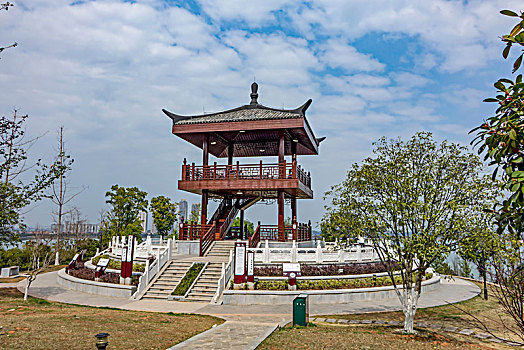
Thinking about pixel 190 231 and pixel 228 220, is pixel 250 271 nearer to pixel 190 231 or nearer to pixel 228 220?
pixel 190 231

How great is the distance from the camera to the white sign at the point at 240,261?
50.4ft

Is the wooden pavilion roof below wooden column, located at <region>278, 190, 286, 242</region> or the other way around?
the other way around

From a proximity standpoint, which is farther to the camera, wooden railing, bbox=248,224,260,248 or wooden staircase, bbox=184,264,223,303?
wooden railing, bbox=248,224,260,248

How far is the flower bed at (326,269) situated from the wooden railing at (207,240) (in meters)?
4.48

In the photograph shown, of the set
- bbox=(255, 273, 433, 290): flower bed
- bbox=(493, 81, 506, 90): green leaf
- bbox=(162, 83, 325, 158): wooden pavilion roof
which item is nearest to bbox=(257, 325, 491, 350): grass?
bbox=(255, 273, 433, 290): flower bed

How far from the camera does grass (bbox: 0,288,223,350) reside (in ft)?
24.9

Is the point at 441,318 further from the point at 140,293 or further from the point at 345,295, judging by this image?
the point at 140,293

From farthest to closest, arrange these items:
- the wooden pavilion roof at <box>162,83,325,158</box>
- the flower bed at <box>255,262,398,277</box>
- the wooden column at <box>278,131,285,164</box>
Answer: the wooden column at <box>278,131,285,164</box>
the wooden pavilion roof at <box>162,83,325,158</box>
the flower bed at <box>255,262,398,277</box>

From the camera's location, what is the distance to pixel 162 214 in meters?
36.4

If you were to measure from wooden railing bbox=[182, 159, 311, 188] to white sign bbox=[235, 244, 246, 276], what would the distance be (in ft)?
24.6

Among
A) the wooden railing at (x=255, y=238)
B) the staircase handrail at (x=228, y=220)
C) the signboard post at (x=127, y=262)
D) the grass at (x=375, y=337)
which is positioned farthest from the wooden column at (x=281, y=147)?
the grass at (x=375, y=337)

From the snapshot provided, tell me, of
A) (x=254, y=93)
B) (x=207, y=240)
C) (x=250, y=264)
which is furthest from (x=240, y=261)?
(x=254, y=93)

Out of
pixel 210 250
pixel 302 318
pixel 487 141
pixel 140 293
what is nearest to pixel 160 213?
pixel 210 250

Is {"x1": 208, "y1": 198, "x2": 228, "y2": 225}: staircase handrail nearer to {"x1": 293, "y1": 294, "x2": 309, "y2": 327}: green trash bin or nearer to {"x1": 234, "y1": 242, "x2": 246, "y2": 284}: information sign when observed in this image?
{"x1": 234, "y1": 242, "x2": 246, "y2": 284}: information sign
